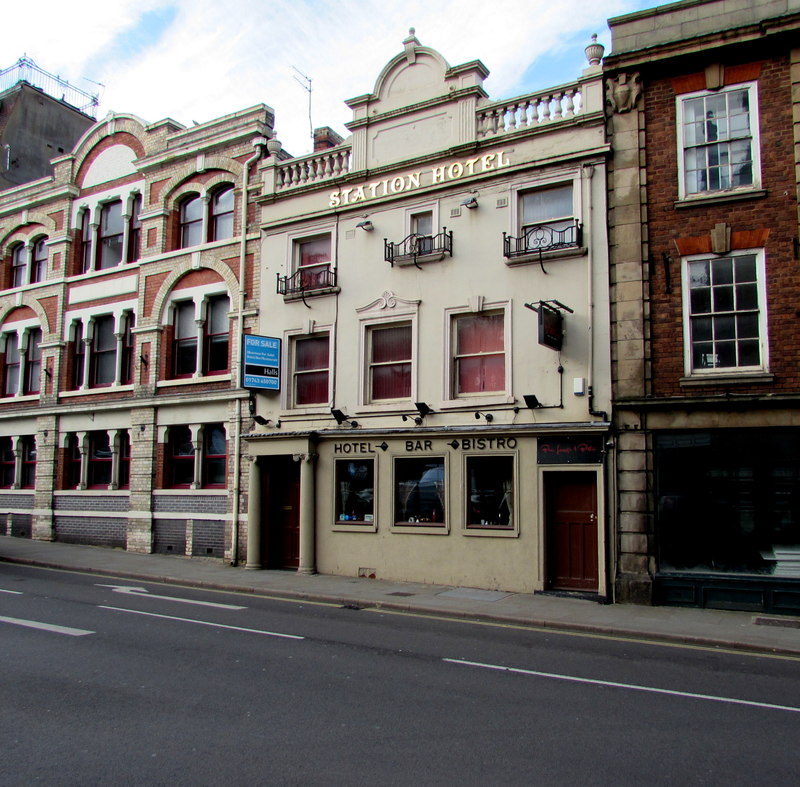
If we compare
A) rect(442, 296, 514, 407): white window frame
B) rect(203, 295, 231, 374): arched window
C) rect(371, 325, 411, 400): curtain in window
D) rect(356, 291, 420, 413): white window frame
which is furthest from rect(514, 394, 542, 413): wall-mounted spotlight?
rect(203, 295, 231, 374): arched window

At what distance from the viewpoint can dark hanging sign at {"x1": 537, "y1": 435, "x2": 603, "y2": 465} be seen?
14.4 meters

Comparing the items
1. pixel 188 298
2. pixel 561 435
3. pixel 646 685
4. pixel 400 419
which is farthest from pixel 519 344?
pixel 188 298

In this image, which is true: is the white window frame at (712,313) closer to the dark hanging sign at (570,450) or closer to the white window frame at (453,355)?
the dark hanging sign at (570,450)

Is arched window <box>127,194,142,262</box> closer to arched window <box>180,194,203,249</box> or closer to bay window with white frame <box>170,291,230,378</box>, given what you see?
arched window <box>180,194,203,249</box>

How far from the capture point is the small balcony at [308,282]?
1828 centimetres

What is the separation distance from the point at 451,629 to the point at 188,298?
13.3 meters

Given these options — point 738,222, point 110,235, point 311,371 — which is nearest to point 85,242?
point 110,235

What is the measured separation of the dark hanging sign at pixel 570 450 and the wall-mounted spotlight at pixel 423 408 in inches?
103

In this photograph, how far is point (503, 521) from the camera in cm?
1555

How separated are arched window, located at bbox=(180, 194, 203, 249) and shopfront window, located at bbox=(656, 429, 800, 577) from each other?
14.3 metres

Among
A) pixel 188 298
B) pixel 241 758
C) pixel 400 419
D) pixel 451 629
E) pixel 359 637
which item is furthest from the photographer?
pixel 188 298

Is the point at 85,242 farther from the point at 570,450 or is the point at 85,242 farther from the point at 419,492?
the point at 570,450

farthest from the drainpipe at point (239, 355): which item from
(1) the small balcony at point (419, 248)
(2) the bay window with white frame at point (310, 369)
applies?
(1) the small balcony at point (419, 248)

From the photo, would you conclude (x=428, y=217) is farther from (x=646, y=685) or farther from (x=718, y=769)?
(x=718, y=769)
